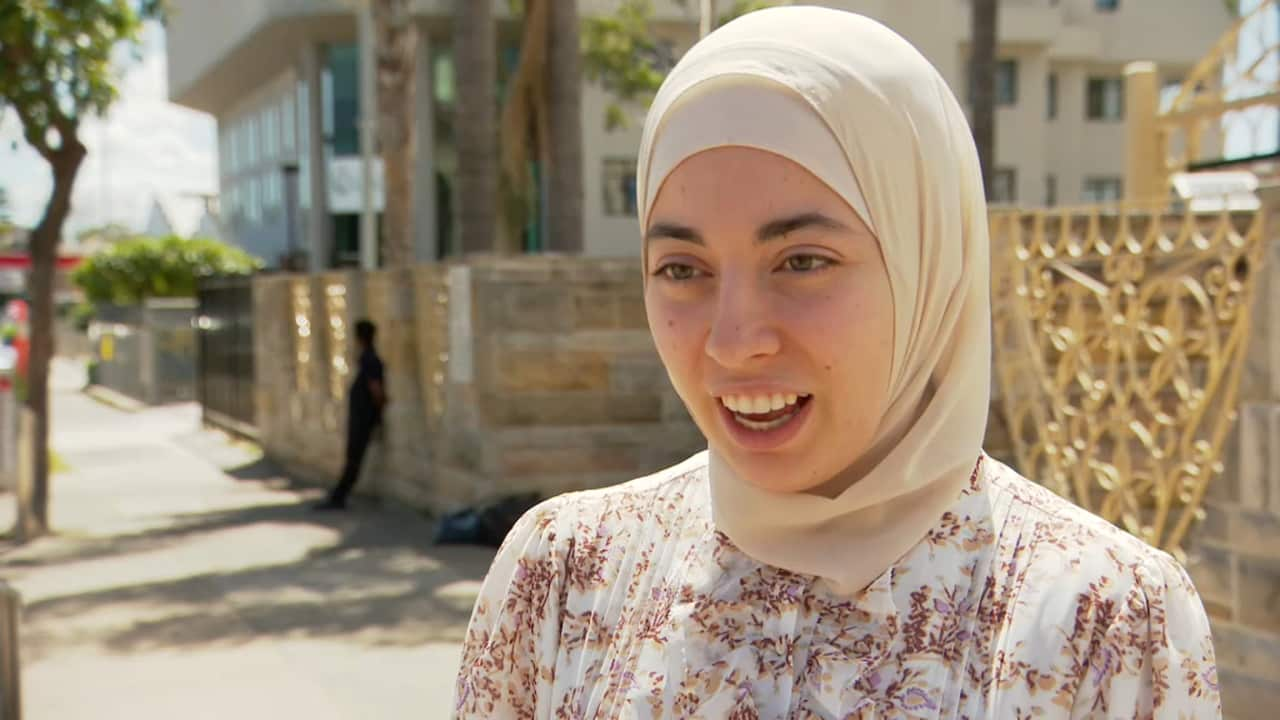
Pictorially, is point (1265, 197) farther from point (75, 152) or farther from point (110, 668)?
point (75, 152)

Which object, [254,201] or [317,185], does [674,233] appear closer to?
[317,185]

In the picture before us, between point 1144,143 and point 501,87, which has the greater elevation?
point 501,87

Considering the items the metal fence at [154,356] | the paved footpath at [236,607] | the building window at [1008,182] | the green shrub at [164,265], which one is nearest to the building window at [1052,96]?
the building window at [1008,182]

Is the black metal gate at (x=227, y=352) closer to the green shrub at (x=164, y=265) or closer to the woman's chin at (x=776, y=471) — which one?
the green shrub at (x=164, y=265)

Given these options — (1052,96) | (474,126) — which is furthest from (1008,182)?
(474,126)

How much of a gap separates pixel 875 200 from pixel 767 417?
0.86 feet

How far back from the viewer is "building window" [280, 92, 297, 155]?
34.8m

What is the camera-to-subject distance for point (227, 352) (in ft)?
62.0

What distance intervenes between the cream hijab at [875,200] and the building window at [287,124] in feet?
112

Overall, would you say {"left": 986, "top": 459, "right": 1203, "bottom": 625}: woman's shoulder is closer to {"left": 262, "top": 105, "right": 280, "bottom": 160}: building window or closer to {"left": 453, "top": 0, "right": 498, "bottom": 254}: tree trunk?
{"left": 453, "top": 0, "right": 498, "bottom": 254}: tree trunk

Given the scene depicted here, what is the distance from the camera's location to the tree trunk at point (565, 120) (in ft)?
43.0

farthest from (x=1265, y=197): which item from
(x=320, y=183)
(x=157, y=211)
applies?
(x=157, y=211)

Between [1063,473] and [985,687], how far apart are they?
203 inches

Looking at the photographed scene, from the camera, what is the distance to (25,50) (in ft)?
33.6
